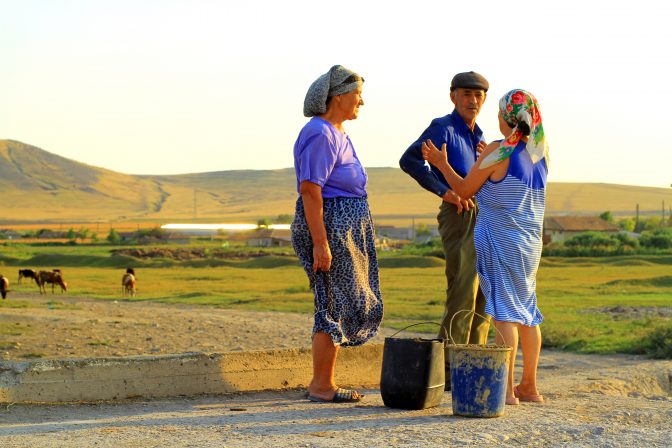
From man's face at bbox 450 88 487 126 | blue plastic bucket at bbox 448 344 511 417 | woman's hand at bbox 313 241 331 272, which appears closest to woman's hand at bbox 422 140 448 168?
man's face at bbox 450 88 487 126

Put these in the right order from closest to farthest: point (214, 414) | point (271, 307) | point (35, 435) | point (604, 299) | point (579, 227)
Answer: point (35, 435)
point (214, 414)
point (271, 307)
point (604, 299)
point (579, 227)

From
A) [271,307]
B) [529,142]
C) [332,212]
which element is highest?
Answer: [529,142]

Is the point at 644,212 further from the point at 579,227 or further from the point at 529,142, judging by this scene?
the point at 529,142

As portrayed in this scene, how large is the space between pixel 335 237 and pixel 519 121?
4.62ft

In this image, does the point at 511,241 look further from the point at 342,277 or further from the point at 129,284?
the point at 129,284

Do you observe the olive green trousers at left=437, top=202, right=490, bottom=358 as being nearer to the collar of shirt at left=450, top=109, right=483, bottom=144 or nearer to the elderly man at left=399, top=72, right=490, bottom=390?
the elderly man at left=399, top=72, right=490, bottom=390

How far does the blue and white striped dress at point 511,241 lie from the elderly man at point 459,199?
1.42 feet

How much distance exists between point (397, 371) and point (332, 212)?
1.14 metres

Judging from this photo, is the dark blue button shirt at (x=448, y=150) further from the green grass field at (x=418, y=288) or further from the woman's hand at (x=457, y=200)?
the green grass field at (x=418, y=288)

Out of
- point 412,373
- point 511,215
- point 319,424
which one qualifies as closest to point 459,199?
point 511,215

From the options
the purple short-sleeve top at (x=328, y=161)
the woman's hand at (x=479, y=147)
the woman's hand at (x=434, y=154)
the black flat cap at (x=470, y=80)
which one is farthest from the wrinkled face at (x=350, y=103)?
the woman's hand at (x=479, y=147)

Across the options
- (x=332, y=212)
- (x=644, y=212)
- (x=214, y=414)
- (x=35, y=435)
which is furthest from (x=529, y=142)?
(x=644, y=212)

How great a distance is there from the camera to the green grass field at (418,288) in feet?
49.5

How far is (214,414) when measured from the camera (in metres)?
7.04
